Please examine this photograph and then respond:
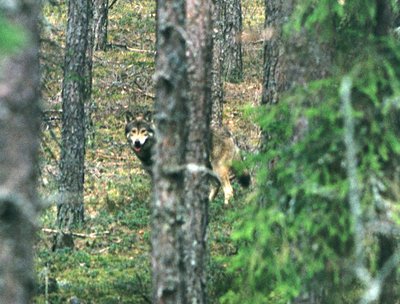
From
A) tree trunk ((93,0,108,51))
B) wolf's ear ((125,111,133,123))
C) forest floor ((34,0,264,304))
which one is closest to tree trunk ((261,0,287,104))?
forest floor ((34,0,264,304))

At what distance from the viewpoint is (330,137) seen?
8.06 metres

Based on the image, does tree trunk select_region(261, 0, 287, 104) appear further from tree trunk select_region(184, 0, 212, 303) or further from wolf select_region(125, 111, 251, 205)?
wolf select_region(125, 111, 251, 205)

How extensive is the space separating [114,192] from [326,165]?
1315cm

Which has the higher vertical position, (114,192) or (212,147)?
(212,147)

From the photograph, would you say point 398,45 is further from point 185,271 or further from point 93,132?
point 93,132

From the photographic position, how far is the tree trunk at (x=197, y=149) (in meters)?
9.41

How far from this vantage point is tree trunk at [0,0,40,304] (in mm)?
6633

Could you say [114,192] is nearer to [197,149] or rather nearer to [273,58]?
[273,58]

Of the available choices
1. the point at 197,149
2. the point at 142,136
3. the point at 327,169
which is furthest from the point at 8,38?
the point at 142,136

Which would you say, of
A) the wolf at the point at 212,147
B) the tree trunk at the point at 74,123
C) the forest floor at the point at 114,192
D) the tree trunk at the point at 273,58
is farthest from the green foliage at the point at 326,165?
the wolf at the point at 212,147

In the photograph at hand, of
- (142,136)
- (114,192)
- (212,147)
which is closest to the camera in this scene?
(142,136)

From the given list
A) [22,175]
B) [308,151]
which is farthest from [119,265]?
[22,175]

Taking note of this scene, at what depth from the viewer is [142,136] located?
65.7 ft

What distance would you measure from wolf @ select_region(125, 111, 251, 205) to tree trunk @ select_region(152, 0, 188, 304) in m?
10.5
